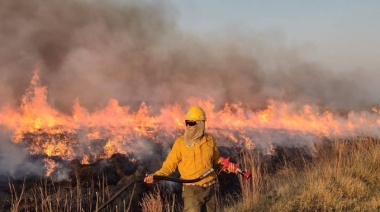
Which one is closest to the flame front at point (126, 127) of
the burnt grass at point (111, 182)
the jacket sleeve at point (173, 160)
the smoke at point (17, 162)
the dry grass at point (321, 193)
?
the smoke at point (17, 162)

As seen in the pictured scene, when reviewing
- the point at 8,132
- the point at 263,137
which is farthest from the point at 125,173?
the point at 263,137

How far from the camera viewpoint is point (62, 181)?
1093 cm

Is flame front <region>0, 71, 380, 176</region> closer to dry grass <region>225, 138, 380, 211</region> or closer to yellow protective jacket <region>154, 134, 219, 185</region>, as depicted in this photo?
dry grass <region>225, 138, 380, 211</region>

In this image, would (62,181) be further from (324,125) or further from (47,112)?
(324,125)

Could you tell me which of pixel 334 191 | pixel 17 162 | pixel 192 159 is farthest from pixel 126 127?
pixel 192 159

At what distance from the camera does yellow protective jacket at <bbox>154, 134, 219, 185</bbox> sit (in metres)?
4.41

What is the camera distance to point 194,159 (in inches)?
174

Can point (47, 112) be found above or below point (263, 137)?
above

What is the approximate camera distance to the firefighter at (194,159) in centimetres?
439

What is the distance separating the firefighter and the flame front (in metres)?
6.62

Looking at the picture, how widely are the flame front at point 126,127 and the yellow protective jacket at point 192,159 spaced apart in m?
6.61

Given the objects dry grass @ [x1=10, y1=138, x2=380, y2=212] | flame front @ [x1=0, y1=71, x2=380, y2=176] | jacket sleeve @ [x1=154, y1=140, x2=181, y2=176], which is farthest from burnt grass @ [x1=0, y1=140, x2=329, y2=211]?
jacket sleeve @ [x1=154, y1=140, x2=181, y2=176]

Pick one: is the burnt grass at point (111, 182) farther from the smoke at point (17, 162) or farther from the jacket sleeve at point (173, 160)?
the jacket sleeve at point (173, 160)

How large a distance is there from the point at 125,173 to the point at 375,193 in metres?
7.93
